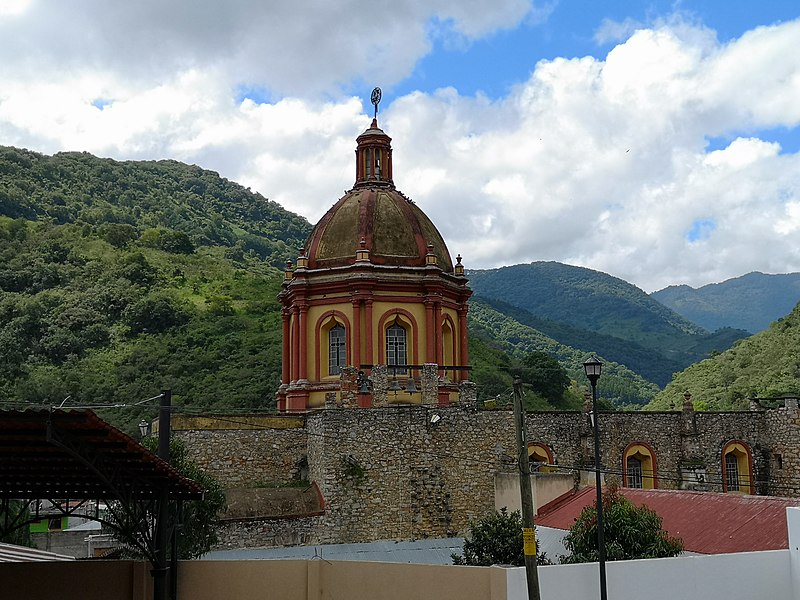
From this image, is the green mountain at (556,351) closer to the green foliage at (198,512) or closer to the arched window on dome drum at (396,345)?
the arched window on dome drum at (396,345)

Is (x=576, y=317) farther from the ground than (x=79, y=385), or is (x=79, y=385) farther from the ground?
(x=576, y=317)

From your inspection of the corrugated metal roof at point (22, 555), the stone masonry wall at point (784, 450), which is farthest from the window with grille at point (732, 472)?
the corrugated metal roof at point (22, 555)

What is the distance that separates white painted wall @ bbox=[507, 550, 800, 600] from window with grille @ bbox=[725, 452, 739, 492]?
15.2 m

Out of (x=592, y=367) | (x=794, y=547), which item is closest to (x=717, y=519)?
(x=794, y=547)

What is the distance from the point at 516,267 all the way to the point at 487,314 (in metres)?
81.6

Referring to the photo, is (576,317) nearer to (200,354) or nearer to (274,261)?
(274,261)

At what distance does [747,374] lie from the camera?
55.1 m

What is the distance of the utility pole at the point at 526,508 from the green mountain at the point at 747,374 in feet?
108

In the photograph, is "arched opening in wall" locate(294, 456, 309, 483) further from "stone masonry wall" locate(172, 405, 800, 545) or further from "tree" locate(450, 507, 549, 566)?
"tree" locate(450, 507, 549, 566)

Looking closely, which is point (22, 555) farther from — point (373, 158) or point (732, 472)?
point (732, 472)

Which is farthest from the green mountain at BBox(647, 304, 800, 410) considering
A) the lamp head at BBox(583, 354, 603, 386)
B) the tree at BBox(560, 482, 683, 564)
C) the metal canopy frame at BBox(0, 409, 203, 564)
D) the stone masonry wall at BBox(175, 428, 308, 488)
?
the metal canopy frame at BBox(0, 409, 203, 564)

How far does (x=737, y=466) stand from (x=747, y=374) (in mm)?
25741

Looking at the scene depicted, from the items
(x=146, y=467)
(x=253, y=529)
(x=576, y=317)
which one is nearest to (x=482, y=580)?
(x=146, y=467)

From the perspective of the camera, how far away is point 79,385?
4831 cm
